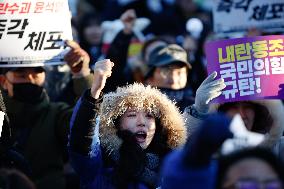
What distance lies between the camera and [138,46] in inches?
428

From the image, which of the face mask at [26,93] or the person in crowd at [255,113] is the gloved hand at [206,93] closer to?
the person in crowd at [255,113]

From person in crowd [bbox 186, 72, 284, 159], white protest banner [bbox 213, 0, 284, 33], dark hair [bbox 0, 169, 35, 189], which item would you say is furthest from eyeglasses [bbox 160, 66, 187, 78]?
dark hair [bbox 0, 169, 35, 189]

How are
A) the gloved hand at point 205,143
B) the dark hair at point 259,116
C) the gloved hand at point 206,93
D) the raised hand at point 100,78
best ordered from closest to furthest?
the gloved hand at point 205,143 < the raised hand at point 100,78 < the gloved hand at point 206,93 < the dark hair at point 259,116

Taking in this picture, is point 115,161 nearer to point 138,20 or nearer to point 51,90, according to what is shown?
point 51,90

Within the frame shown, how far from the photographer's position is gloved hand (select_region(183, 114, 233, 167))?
3.63 meters

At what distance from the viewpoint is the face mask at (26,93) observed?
6.86 meters

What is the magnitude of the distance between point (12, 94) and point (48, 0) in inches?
29.4

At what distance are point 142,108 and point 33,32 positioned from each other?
51.7 inches

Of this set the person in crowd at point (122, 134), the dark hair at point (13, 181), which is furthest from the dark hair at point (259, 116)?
the dark hair at point (13, 181)

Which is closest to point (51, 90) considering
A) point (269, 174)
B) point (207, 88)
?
point (207, 88)

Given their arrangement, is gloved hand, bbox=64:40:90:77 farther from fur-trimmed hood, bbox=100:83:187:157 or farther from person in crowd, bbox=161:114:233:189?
person in crowd, bbox=161:114:233:189

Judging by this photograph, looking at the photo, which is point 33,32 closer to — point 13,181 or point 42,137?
point 42,137

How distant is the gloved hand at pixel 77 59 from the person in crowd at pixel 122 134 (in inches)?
43.0

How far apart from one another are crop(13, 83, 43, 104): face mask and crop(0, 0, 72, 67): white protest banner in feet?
1.14
